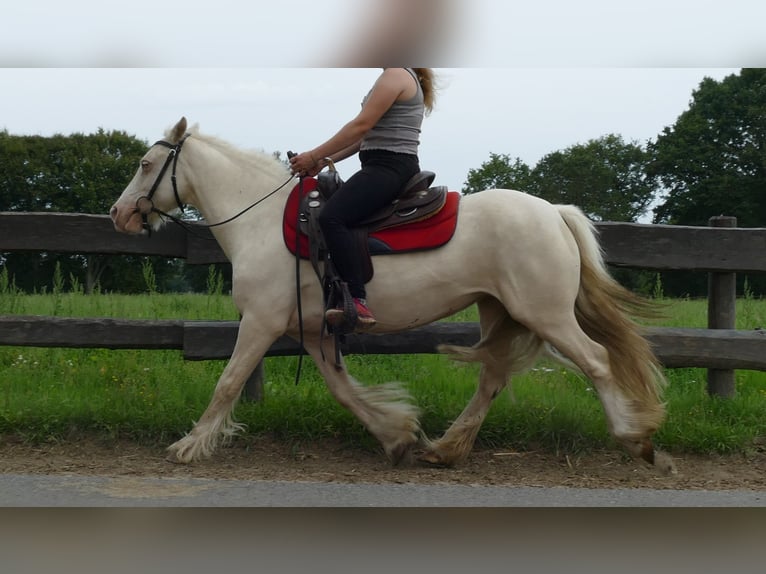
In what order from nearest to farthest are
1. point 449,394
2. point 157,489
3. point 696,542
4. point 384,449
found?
point 696,542
point 157,489
point 384,449
point 449,394

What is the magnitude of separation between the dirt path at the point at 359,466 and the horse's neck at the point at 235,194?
139cm

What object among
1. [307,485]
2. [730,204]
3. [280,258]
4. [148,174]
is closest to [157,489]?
[307,485]

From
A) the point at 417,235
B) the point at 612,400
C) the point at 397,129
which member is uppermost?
the point at 397,129

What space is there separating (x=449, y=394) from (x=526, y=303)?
1.41 meters

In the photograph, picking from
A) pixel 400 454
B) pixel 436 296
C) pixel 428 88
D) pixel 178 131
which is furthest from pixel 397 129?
pixel 400 454

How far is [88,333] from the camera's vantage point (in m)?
A: 5.80

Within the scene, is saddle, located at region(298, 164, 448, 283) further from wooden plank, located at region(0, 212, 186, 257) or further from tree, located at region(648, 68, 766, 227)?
tree, located at region(648, 68, 766, 227)

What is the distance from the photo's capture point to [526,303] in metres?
4.82

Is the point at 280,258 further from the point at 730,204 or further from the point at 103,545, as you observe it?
the point at 730,204

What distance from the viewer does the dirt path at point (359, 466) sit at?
15.5 ft

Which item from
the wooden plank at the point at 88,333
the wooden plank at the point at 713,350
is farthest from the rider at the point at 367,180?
the wooden plank at the point at 713,350

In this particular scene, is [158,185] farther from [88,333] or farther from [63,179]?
[63,179]

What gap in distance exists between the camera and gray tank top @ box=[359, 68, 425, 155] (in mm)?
4738

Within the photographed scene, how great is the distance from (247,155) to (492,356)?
2.15 metres
